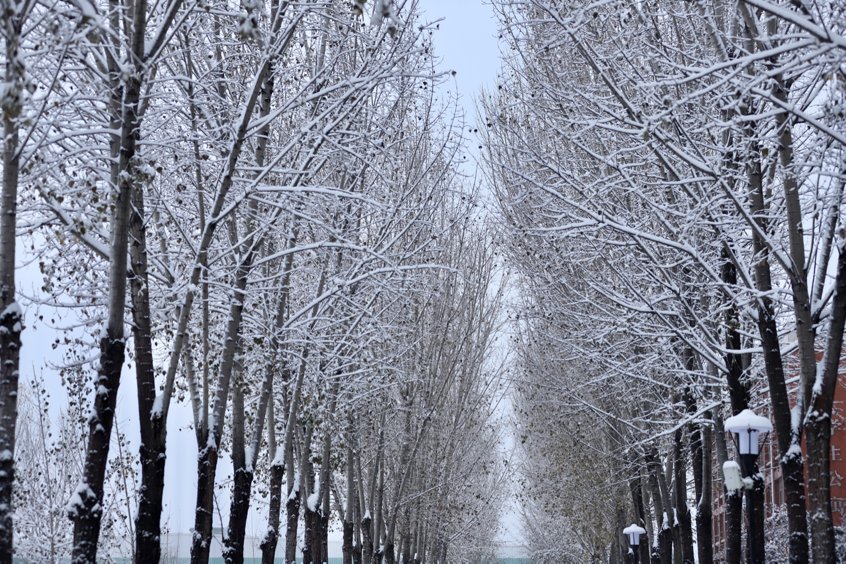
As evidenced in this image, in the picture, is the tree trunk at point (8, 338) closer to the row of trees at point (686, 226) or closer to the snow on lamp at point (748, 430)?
the row of trees at point (686, 226)

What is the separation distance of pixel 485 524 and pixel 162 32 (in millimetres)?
52996

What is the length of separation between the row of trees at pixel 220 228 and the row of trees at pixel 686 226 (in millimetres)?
2181

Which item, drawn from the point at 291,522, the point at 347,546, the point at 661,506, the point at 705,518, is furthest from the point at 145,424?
the point at 347,546

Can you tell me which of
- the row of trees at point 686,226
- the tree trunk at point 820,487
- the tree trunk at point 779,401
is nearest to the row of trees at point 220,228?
the row of trees at point 686,226

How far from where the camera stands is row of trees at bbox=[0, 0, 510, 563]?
31.2ft

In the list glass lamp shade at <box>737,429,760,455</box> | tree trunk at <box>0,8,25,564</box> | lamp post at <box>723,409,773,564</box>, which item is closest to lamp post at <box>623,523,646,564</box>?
lamp post at <box>723,409,773,564</box>

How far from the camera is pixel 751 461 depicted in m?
12.3

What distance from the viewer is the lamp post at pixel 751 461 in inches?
474

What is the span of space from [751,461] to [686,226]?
2.81m

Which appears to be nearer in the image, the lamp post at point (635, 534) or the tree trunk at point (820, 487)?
the tree trunk at point (820, 487)

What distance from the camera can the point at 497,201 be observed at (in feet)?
85.5

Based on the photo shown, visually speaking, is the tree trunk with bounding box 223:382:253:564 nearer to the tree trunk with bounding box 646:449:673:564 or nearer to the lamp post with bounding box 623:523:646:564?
the tree trunk with bounding box 646:449:673:564

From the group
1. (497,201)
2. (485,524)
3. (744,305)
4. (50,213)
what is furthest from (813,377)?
(485,524)

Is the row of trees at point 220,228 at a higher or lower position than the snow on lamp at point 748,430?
higher
